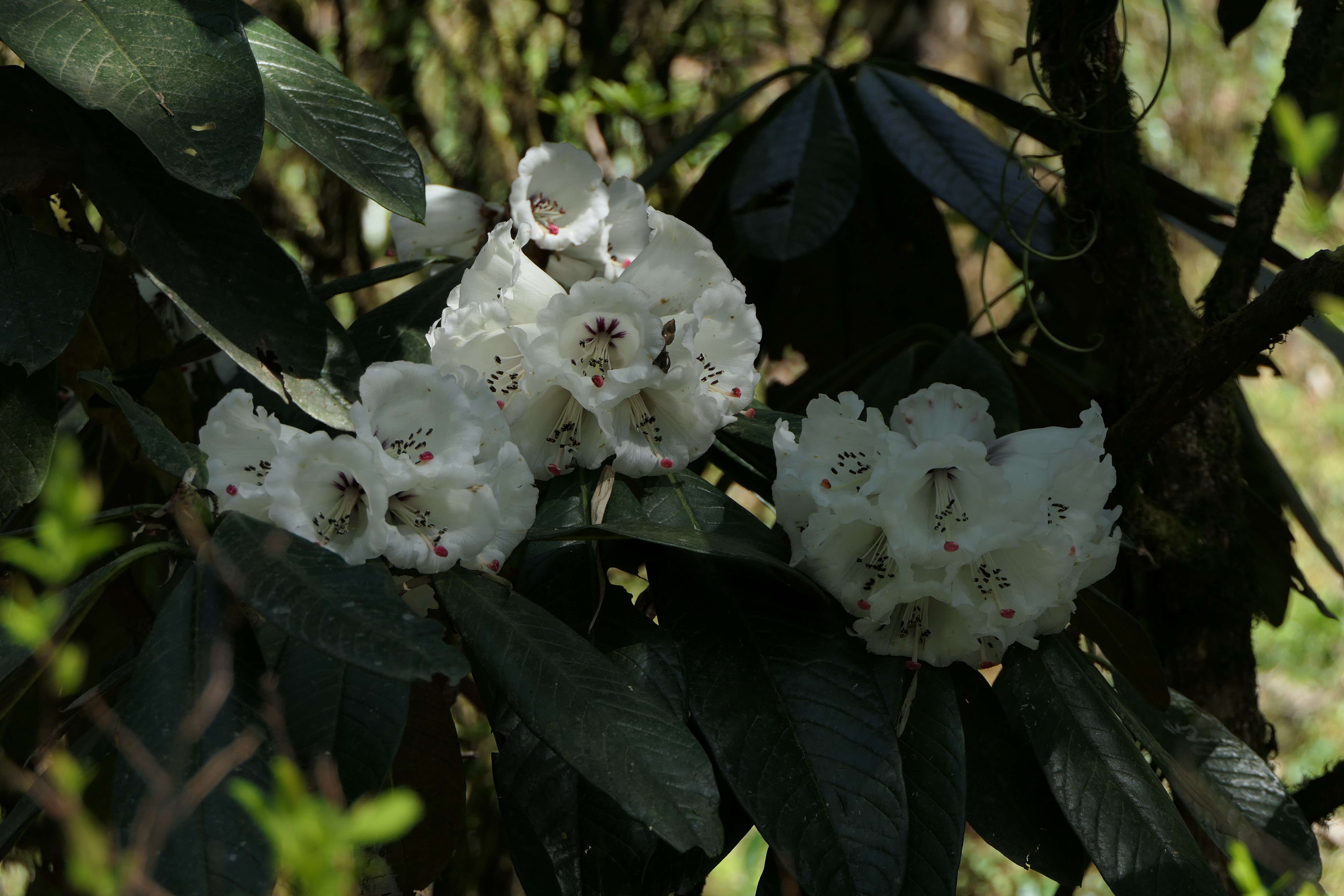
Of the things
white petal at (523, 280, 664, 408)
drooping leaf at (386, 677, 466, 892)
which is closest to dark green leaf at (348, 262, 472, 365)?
white petal at (523, 280, 664, 408)

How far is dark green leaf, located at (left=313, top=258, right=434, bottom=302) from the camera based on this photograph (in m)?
1.01

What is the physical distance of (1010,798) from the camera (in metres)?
0.76

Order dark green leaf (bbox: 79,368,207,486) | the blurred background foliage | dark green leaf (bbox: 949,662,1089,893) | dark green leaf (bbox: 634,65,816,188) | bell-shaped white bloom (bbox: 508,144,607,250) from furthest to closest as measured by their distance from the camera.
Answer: the blurred background foliage
dark green leaf (bbox: 634,65,816,188)
bell-shaped white bloom (bbox: 508,144,607,250)
dark green leaf (bbox: 949,662,1089,893)
dark green leaf (bbox: 79,368,207,486)

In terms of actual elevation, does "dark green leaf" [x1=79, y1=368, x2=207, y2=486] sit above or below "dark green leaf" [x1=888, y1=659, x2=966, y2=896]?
below

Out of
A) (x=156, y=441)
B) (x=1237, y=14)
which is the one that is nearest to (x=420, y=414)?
(x=156, y=441)

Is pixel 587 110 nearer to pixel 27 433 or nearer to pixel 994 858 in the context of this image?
pixel 27 433

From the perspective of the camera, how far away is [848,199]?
1.19 meters

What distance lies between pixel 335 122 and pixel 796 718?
22.1 inches

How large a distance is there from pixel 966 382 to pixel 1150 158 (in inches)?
94.3

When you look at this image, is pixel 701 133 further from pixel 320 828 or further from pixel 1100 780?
pixel 320 828

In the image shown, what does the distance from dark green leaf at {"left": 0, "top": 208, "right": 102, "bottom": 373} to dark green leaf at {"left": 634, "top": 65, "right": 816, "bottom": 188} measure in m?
0.62

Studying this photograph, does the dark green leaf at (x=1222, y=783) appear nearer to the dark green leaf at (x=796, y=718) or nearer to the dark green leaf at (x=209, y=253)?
the dark green leaf at (x=796, y=718)

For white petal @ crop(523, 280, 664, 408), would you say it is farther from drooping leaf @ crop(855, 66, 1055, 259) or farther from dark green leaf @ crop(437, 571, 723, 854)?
drooping leaf @ crop(855, 66, 1055, 259)

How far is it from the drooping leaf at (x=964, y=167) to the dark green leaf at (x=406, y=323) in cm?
54
